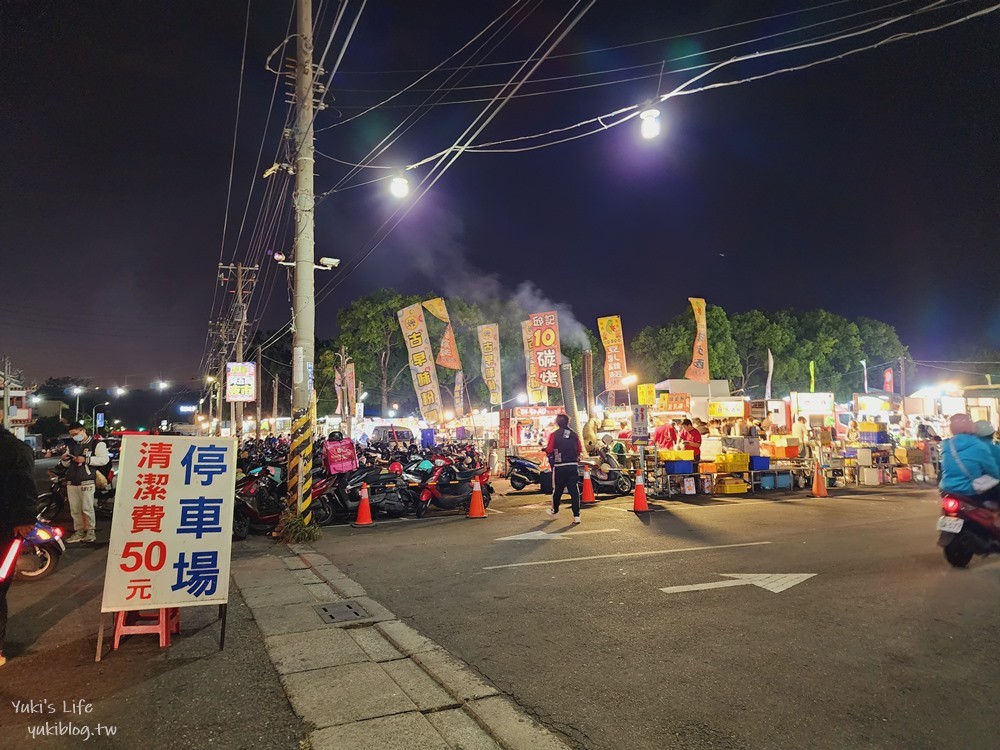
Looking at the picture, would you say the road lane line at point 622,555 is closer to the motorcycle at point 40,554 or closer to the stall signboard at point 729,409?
the motorcycle at point 40,554

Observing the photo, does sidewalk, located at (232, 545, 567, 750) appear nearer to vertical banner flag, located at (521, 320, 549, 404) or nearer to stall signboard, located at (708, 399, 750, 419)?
stall signboard, located at (708, 399, 750, 419)

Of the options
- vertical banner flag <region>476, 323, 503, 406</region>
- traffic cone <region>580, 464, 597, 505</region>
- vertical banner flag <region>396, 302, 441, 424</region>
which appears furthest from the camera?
vertical banner flag <region>476, 323, 503, 406</region>

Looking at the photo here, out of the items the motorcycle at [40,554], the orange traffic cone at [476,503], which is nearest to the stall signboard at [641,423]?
the orange traffic cone at [476,503]

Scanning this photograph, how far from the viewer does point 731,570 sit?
23.1 feet

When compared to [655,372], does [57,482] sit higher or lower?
lower

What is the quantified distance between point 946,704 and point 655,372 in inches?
1577

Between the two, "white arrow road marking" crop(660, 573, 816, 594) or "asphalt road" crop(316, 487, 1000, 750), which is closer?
"asphalt road" crop(316, 487, 1000, 750)

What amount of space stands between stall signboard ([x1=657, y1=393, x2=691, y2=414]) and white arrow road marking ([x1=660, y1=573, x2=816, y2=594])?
15.8m

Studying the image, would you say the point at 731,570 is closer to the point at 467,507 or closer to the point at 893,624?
the point at 893,624

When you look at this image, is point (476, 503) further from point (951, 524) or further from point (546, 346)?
point (546, 346)

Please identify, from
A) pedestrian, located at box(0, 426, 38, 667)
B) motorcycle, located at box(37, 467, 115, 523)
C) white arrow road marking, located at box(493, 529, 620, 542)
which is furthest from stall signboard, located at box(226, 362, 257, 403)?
pedestrian, located at box(0, 426, 38, 667)

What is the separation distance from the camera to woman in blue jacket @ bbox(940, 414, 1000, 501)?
265 inches

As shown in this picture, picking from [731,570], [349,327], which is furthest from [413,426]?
[731,570]

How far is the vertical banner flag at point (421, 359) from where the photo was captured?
82.1 ft
